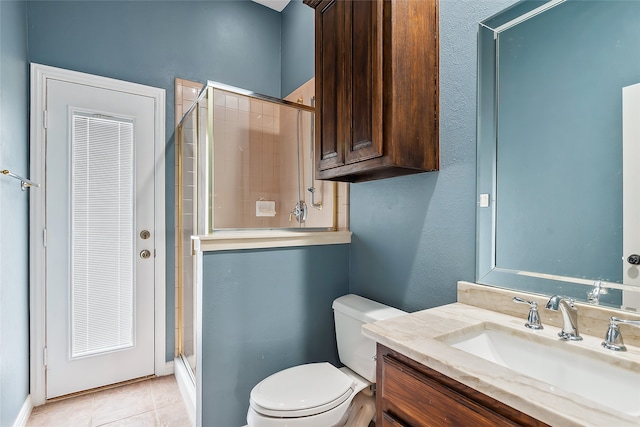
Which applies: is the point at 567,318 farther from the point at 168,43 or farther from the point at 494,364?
the point at 168,43

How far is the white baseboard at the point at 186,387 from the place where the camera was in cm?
181

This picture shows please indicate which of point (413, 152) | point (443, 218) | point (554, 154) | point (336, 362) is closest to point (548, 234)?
point (554, 154)

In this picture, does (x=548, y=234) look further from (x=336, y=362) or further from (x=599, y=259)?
(x=336, y=362)

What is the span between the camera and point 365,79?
131cm

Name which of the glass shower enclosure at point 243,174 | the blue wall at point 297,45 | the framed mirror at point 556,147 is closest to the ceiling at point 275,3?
the blue wall at point 297,45

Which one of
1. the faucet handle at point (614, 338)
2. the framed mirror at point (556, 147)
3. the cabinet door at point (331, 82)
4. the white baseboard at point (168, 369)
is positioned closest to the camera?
the faucet handle at point (614, 338)

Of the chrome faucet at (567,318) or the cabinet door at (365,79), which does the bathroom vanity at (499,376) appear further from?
the cabinet door at (365,79)

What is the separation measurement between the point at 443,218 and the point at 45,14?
8.76 ft

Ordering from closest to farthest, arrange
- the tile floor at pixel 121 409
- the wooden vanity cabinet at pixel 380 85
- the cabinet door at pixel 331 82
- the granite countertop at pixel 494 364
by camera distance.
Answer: the granite countertop at pixel 494 364 → the wooden vanity cabinet at pixel 380 85 → the cabinet door at pixel 331 82 → the tile floor at pixel 121 409

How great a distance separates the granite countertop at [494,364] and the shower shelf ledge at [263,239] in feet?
2.68

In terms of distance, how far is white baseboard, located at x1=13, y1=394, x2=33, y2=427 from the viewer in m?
1.74

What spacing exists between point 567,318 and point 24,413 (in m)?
2.66

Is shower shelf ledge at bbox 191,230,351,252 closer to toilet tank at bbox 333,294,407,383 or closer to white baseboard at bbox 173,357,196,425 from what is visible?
toilet tank at bbox 333,294,407,383

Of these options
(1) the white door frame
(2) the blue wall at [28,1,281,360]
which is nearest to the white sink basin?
(2) the blue wall at [28,1,281,360]
